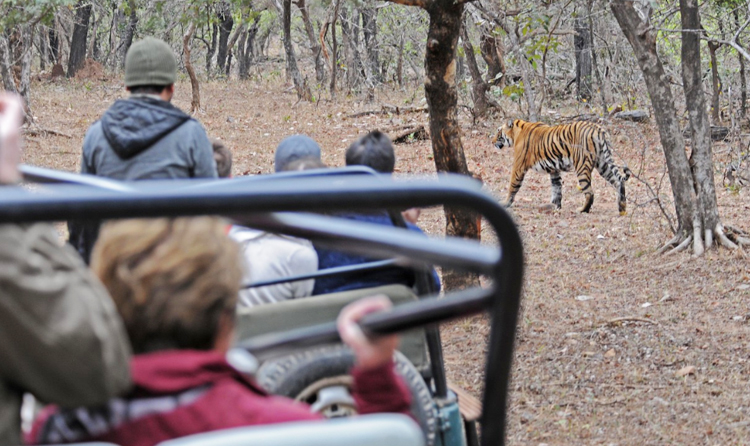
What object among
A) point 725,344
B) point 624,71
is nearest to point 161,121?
point 725,344

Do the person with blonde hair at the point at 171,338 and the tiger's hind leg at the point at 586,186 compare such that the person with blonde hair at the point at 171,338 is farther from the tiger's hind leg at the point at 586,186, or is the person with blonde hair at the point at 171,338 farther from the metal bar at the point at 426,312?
the tiger's hind leg at the point at 586,186

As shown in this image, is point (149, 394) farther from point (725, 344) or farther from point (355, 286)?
point (725, 344)

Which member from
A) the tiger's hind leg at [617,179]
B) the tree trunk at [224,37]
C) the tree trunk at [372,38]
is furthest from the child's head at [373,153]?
the tree trunk at [224,37]

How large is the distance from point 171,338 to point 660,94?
265 inches

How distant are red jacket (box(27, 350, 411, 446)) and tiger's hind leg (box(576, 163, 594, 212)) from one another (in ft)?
32.4

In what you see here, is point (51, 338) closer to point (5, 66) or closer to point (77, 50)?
point (5, 66)

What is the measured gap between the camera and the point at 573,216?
1045cm

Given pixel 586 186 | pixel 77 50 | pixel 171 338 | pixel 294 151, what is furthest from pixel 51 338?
pixel 77 50

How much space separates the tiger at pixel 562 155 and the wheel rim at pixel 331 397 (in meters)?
8.80

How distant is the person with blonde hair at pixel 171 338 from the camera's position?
1278 mm

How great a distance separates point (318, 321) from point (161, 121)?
119 centimetres

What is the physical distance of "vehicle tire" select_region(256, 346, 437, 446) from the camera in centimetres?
256

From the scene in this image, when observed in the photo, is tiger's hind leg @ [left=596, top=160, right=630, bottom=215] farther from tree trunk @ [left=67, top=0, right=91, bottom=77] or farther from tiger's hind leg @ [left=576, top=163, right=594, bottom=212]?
tree trunk @ [left=67, top=0, right=91, bottom=77]

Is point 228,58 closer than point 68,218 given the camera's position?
No
